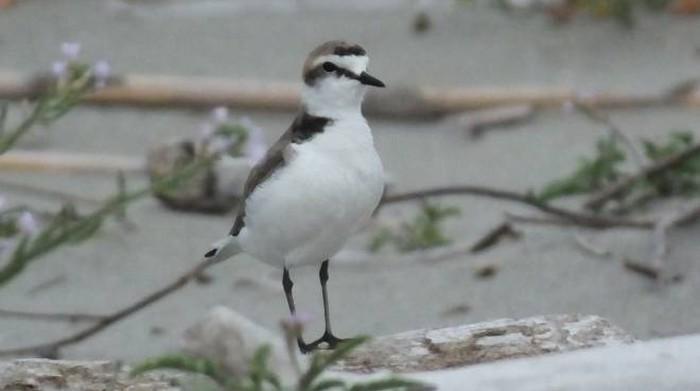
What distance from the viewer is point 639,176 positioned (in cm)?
528

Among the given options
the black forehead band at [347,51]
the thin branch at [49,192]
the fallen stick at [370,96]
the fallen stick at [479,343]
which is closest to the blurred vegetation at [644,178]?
the fallen stick at [370,96]

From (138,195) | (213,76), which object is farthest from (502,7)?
(138,195)

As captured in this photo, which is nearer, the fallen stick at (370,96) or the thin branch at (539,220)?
the thin branch at (539,220)

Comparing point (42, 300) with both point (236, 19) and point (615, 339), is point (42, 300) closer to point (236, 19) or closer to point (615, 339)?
point (615, 339)

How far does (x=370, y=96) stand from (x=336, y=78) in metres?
3.81

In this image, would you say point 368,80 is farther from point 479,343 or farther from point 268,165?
point 479,343

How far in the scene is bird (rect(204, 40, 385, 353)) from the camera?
10.2 feet

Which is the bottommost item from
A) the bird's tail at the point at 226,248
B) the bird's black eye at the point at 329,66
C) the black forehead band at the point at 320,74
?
the bird's tail at the point at 226,248

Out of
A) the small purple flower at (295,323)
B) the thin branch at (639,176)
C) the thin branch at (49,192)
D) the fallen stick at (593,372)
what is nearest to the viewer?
the small purple flower at (295,323)

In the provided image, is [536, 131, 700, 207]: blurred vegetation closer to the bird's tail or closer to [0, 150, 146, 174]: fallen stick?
[0, 150, 146, 174]: fallen stick

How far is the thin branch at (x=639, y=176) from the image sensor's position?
5.21m

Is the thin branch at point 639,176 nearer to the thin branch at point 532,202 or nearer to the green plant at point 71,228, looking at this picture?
the thin branch at point 532,202

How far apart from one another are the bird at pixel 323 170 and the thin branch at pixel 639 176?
2.23m

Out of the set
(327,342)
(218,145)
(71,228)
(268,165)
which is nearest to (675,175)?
(218,145)
